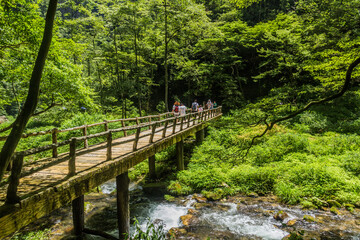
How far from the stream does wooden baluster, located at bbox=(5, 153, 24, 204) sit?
4695 mm

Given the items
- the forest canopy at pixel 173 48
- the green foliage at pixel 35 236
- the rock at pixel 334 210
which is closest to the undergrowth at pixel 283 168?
the rock at pixel 334 210

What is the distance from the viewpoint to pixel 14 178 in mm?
3639

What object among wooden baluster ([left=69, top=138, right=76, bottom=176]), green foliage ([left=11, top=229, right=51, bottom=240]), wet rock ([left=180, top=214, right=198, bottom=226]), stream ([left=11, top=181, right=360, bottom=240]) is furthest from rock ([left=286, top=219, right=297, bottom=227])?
green foliage ([left=11, top=229, right=51, bottom=240])

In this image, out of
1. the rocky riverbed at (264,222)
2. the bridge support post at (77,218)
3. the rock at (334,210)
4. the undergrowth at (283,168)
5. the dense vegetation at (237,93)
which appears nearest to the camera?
the dense vegetation at (237,93)

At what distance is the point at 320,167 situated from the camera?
1085 cm

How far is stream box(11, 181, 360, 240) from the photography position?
764cm

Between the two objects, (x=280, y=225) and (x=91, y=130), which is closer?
(x=280, y=225)

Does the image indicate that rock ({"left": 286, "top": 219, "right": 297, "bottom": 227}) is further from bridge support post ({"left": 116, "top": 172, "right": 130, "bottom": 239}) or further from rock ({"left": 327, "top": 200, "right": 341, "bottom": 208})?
bridge support post ({"left": 116, "top": 172, "right": 130, "bottom": 239})

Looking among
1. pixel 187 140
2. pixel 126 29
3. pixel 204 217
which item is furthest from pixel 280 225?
pixel 126 29

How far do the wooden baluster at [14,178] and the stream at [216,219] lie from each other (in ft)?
15.4

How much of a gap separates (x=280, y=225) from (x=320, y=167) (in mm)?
4657

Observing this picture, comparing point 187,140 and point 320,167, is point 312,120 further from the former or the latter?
point 187,140

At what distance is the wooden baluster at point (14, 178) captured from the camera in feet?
11.7

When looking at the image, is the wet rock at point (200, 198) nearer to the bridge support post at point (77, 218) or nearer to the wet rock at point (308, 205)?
the wet rock at point (308, 205)
